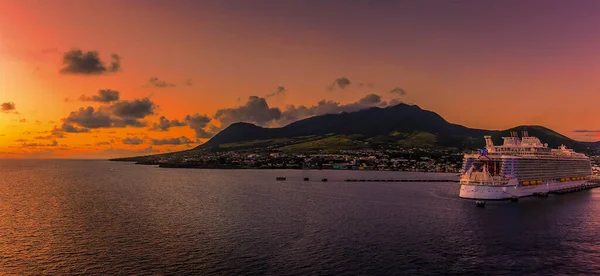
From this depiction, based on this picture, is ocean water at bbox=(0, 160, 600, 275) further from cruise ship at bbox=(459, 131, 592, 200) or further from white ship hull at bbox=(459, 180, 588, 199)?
cruise ship at bbox=(459, 131, 592, 200)

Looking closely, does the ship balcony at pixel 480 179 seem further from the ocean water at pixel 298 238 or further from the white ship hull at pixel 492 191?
the ocean water at pixel 298 238

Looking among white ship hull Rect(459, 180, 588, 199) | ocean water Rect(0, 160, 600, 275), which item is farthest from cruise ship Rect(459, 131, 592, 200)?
ocean water Rect(0, 160, 600, 275)

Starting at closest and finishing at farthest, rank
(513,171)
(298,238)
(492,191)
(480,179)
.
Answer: (298,238) < (492,191) < (480,179) < (513,171)

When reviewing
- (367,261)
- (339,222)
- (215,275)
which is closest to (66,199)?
(339,222)

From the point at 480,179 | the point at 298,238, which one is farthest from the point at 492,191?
the point at 298,238

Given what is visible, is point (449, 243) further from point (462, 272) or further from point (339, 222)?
point (339, 222)

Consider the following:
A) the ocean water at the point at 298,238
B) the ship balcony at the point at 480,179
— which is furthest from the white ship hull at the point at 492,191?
the ocean water at the point at 298,238

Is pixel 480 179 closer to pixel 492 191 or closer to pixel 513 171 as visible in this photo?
pixel 492 191
